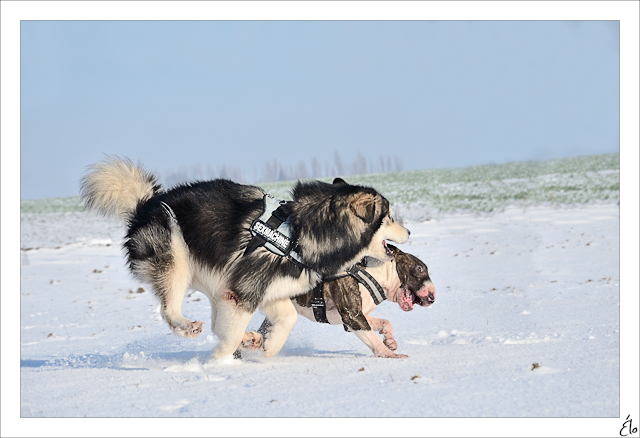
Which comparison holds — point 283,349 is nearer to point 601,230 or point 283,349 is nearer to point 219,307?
point 219,307

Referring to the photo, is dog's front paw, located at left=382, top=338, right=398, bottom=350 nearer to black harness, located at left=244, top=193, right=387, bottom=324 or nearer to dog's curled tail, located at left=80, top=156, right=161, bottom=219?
black harness, located at left=244, top=193, right=387, bottom=324

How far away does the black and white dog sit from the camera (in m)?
5.25

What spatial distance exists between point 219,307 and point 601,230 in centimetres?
1091

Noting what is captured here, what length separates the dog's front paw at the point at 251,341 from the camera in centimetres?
561

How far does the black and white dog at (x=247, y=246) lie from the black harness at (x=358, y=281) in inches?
9.9

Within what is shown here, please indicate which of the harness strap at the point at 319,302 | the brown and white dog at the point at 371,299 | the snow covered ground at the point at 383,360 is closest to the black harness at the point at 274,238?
the harness strap at the point at 319,302

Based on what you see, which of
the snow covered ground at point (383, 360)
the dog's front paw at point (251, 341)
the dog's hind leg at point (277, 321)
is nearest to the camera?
the snow covered ground at point (383, 360)

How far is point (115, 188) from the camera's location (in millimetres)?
5902

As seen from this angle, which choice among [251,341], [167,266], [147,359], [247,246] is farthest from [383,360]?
[147,359]

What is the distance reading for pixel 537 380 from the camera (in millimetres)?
4422

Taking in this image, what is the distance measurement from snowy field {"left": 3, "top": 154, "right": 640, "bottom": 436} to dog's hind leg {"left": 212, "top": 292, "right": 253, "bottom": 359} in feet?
0.66

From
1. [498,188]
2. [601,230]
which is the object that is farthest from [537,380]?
[498,188]

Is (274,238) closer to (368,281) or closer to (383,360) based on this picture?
(368,281)

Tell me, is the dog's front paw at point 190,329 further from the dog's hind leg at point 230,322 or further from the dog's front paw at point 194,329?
the dog's hind leg at point 230,322
